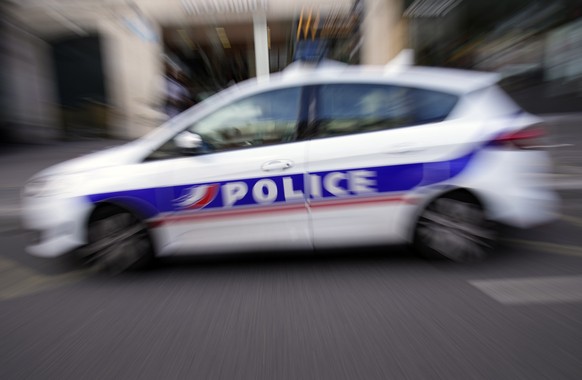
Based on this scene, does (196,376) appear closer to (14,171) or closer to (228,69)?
(14,171)

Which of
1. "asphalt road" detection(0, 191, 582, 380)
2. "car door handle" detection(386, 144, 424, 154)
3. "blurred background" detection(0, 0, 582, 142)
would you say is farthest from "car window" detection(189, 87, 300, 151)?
"blurred background" detection(0, 0, 582, 142)

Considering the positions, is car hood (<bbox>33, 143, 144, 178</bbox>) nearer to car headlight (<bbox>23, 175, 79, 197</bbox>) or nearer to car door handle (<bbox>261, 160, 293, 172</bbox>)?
car headlight (<bbox>23, 175, 79, 197</bbox>)

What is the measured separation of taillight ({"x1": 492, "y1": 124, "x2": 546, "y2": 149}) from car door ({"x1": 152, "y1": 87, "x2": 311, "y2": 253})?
154 centimetres

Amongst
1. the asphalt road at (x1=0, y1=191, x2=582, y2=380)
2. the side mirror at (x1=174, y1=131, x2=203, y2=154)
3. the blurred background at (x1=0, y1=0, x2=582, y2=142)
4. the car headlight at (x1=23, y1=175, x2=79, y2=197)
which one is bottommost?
the asphalt road at (x1=0, y1=191, x2=582, y2=380)

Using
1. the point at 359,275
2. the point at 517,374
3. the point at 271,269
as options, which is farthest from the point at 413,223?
the point at 517,374

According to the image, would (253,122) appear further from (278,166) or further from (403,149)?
(403,149)

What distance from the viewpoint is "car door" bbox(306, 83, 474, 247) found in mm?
3328

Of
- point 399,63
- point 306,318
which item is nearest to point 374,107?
point 399,63

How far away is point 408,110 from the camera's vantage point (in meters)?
3.48

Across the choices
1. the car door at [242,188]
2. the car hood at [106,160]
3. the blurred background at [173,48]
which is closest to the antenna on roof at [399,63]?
the car door at [242,188]

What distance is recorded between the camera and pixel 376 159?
3330mm

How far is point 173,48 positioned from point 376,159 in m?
13.8

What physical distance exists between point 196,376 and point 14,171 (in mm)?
8802

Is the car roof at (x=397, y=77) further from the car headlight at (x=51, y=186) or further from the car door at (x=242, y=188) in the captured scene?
the car headlight at (x=51, y=186)
